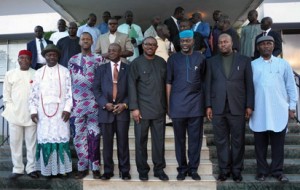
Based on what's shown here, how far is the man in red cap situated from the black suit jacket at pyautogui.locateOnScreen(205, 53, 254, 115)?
2676 mm

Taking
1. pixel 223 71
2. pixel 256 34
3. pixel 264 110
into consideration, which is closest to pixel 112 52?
pixel 223 71

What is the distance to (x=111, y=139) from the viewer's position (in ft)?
15.0

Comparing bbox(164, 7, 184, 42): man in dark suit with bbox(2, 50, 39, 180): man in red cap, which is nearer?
bbox(2, 50, 39, 180): man in red cap

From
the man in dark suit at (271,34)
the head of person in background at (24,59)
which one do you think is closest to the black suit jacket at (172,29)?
the man in dark suit at (271,34)

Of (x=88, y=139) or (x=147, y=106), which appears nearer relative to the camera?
(x=147, y=106)

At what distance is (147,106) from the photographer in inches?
175

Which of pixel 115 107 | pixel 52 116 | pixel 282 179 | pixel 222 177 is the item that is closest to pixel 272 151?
pixel 282 179

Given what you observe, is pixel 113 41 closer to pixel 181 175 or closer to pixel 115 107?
pixel 115 107

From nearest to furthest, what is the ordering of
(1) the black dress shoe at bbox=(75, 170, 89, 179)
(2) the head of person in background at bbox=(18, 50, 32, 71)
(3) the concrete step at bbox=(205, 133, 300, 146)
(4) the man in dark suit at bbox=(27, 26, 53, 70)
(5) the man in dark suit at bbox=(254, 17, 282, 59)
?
(1) the black dress shoe at bbox=(75, 170, 89, 179) < (2) the head of person in background at bbox=(18, 50, 32, 71) < (3) the concrete step at bbox=(205, 133, 300, 146) < (5) the man in dark suit at bbox=(254, 17, 282, 59) < (4) the man in dark suit at bbox=(27, 26, 53, 70)

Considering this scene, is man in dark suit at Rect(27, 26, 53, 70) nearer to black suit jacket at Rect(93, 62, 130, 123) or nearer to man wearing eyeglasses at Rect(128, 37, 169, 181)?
black suit jacket at Rect(93, 62, 130, 123)

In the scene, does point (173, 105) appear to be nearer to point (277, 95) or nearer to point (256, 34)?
point (277, 95)

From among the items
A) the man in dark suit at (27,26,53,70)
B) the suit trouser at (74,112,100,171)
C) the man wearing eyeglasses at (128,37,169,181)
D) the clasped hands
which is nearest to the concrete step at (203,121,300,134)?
the man wearing eyeglasses at (128,37,169,181)

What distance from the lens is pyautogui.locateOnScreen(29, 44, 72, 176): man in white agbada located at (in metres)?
4.66

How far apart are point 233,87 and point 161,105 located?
1.00m
